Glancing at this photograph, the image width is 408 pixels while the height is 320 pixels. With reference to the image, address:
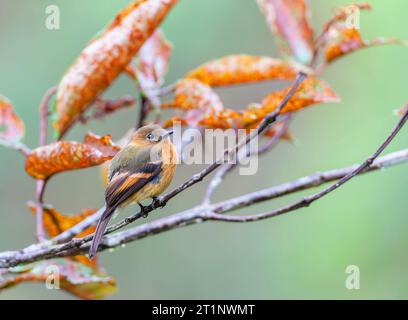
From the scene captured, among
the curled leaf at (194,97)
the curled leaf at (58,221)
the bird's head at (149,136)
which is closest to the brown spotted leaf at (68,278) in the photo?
the curled leaf at (58,221)

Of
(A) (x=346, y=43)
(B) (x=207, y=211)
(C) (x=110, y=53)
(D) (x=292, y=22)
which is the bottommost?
(B) (x=207, y=211)

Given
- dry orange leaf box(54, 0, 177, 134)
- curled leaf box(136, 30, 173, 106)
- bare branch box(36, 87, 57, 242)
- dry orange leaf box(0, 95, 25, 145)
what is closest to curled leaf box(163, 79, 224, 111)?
curled leaf box(136, 30, 173, 106)

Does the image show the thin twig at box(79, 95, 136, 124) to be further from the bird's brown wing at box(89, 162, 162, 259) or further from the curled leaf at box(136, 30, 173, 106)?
the bird's brown wing at box(89, 162, 162, 259)

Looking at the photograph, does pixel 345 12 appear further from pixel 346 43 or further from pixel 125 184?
pixel 125 184

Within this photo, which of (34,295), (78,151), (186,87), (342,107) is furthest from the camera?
(342,107)

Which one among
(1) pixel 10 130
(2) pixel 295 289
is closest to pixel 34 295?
(2) pixel 295 289

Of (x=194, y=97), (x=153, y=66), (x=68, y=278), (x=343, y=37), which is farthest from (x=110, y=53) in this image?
(x=343, y=37)
